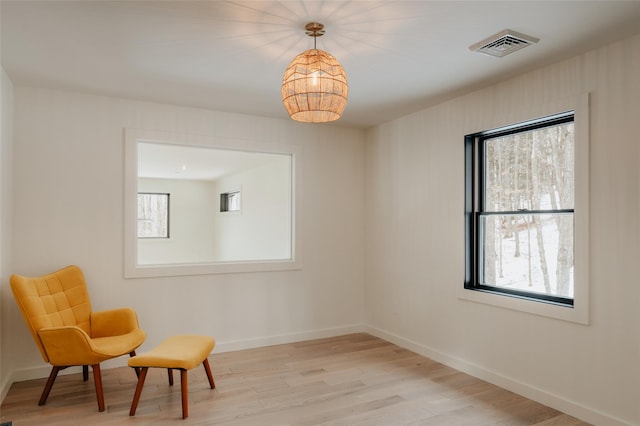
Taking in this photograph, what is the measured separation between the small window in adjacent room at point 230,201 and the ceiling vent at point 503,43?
5.30 m

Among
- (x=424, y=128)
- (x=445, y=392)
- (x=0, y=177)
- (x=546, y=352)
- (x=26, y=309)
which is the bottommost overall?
(x=445, y=392)

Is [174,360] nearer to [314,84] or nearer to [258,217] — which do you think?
[314,84]

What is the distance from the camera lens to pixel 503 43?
2.69 metres

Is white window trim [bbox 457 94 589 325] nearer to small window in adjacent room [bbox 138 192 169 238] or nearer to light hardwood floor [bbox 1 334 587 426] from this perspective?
light hardwood floor [bbox 1 334 587 426]

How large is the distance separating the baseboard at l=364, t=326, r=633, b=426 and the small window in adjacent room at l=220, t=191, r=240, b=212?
3999 mm

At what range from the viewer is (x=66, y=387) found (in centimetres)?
339

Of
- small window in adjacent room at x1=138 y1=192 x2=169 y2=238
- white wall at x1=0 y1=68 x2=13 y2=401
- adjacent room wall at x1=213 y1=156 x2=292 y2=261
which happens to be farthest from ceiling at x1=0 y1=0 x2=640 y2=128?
small window in adjacent room at x1=138 y1=192 x2=169 y2=238

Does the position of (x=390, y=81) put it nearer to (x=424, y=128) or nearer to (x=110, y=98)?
(x=424, y=128)

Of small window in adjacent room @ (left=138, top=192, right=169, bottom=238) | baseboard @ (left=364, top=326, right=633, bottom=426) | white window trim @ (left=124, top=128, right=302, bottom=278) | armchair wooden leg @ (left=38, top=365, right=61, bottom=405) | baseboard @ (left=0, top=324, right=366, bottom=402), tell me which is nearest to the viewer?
baseboard @ (left=364, top=326, right=633, bottom=426)

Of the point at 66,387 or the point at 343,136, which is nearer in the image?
the point at 66,387

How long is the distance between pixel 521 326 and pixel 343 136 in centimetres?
291

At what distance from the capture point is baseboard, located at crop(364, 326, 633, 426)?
276 centimetres

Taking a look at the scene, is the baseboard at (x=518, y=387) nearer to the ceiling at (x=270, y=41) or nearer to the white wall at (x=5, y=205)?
the ceiling at (x=270, y=41)

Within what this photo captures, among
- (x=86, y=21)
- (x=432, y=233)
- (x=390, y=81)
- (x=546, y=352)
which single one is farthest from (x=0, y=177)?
(x=546, y=352)
